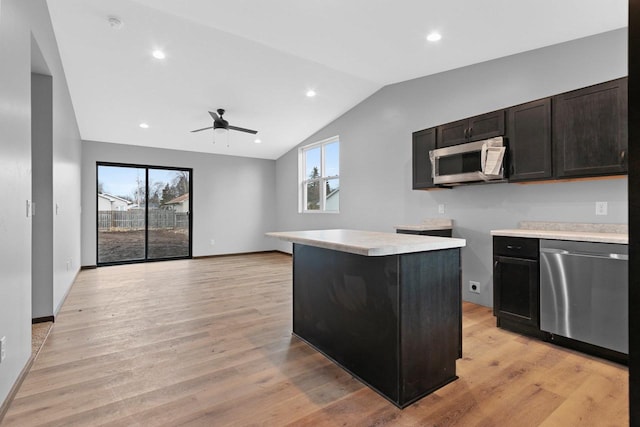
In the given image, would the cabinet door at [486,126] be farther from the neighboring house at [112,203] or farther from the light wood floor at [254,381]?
the neighboring house at [112,203]

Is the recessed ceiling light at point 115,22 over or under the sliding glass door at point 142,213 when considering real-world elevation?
over

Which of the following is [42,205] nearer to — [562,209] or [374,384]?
[374,384]

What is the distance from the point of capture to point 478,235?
145 inches

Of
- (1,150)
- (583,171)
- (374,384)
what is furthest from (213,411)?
(583,171)

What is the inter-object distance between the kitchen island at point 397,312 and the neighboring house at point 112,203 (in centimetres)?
561

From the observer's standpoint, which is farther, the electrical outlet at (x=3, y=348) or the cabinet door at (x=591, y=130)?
the cabinet door at (x=591, y=130)

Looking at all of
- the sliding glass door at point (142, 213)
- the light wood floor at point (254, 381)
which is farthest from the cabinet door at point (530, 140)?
the sliding glass door at point (142, 213)

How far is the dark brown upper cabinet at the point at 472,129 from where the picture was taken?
3197 mm

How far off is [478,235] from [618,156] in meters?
1.51

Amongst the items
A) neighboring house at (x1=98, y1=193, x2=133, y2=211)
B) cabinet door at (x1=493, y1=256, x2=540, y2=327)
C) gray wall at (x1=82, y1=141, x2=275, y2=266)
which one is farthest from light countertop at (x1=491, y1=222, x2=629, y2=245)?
neighboring house at (x1=98, y1=193, x2=133, y2=211)

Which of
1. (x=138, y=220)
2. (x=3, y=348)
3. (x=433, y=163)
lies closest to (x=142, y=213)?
(x=138, y=220)

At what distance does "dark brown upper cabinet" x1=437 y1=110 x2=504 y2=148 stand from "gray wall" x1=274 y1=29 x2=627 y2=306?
13.2 inches

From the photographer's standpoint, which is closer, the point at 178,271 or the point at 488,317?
the point at 488,317

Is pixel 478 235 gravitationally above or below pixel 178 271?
above
